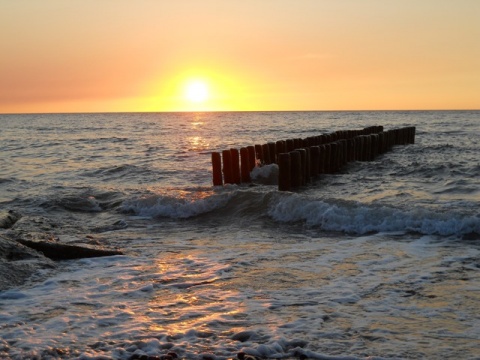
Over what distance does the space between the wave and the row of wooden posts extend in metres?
1.27

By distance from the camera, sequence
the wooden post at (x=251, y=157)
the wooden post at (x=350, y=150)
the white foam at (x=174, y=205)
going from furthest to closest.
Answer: the wooden post at (x=350, y=150) → the wooden post at (x=251, y=157) → the white foam at (x=174, y=205)

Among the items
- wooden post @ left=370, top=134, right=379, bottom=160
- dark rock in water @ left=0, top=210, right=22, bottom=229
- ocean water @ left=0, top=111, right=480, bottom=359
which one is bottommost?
ocean water @ left=0, top=111, right=480, bottom=359

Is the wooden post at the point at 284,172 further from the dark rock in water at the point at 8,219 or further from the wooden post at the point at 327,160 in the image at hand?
the dark rock in water at the point at 8,219

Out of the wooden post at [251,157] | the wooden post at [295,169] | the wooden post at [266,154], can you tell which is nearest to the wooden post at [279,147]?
the wooden post at [266,154]

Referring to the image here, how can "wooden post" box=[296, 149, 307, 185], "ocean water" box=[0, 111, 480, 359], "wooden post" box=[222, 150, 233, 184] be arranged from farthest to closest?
"wooden post" box=[222, 150, 233, 184]
"wooden post" box=[296, 149, 307, 185]
"ocean water" box=[0, 111, 480, 359]

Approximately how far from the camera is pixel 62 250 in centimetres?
788

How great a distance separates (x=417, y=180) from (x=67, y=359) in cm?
1372

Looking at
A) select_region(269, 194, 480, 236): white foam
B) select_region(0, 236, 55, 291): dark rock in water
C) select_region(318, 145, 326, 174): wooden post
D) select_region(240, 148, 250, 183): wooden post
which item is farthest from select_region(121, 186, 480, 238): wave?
select_region(0, 236, 55, 291): dark rock in water

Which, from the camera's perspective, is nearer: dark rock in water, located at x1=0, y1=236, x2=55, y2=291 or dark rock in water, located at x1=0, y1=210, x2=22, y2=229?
dark rock in water, located at x1=0, y1=236, x2=55, y2=291

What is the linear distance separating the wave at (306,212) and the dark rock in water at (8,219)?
2447mm

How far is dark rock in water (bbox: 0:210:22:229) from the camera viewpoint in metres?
10.3

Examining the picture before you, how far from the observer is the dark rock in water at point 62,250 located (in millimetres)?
7840

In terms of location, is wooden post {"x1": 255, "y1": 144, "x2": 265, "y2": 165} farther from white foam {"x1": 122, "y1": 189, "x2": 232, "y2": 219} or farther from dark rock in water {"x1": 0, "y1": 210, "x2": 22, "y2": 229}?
dark rock in water {"x1": 0, "y1": 210, "x2": 22, "y2": 229}

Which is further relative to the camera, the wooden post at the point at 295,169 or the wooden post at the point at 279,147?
the wooden post at the point at 279,147
